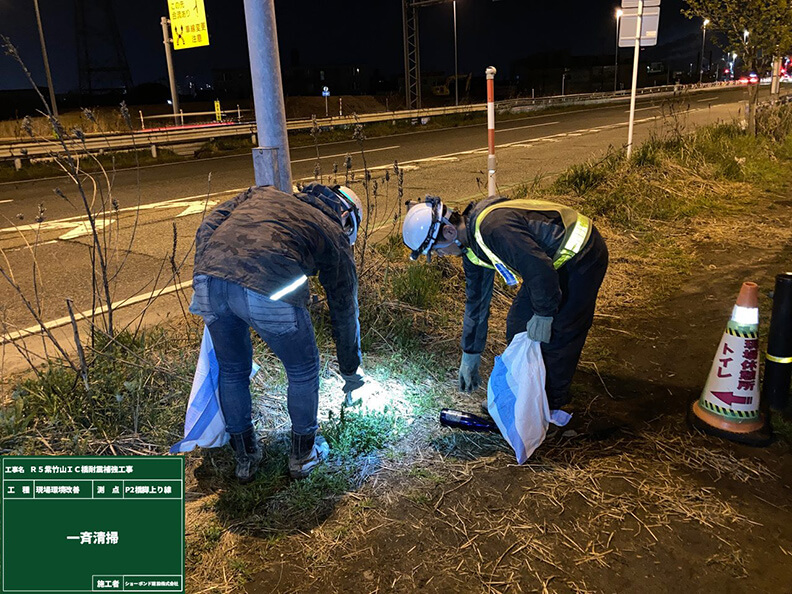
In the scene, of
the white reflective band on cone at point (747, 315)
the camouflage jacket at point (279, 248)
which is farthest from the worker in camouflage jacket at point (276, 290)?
the white reflective band on cone at point (747, 315)

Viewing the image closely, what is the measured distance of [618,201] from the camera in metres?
7.67

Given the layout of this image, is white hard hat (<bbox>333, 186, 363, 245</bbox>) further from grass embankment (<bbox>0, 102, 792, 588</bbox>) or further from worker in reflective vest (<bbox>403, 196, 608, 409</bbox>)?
grass embankment (<bbox>0, 102, 792, 588</bbox>)

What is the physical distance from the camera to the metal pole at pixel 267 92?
11.8 feet

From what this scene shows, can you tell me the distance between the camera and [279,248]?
250 centimetres

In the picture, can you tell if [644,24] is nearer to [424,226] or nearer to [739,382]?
[739,382]

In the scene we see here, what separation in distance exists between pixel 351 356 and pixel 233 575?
1.15 m

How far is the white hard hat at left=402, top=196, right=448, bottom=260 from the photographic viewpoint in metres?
3.09

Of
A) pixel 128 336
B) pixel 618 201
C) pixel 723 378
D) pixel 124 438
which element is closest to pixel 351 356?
pixel 124 438

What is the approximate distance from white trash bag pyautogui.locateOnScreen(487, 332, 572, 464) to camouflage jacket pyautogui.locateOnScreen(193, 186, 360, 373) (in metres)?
0.86

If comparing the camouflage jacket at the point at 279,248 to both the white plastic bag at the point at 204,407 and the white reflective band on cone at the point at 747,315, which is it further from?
the white reflective band on cone at the point at 747,315

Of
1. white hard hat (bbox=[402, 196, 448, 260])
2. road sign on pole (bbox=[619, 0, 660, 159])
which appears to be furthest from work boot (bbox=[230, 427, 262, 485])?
road sign on pole (bbox=[619, 0, 660, 159])

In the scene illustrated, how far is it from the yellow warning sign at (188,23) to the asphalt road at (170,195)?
850 cm

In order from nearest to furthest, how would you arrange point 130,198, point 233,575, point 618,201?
point 233,575 < point 618,201 < point 130,198

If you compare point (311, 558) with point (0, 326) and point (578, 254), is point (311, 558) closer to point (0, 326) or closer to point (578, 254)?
point (578, 254)
